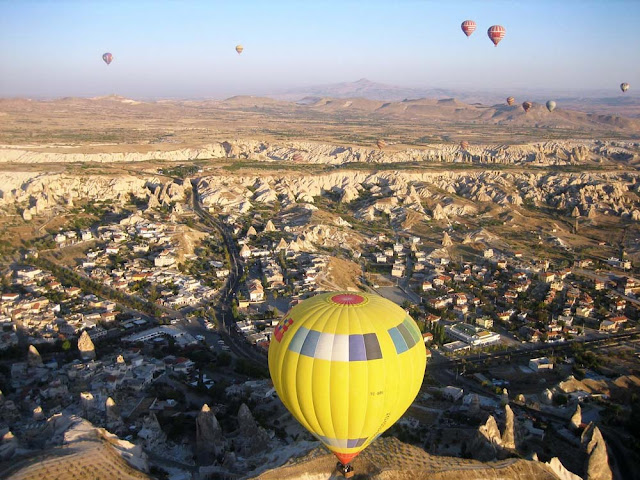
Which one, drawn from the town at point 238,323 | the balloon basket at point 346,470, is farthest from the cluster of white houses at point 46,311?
the balloon basket at point 346,470

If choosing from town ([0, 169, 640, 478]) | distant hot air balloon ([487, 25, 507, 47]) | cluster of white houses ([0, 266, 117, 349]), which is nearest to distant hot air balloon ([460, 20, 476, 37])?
distant hot air balloon ([487, 25, 507, 47])

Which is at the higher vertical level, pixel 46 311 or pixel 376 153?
pixel 376 153

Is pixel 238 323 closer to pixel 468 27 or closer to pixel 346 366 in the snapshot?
pixel 346 366

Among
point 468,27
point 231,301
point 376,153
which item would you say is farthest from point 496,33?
point 231,301

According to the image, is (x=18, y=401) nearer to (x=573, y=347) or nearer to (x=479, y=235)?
(x=573, y=347)

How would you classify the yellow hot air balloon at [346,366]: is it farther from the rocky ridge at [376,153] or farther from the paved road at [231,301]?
the rocky ridge at [376,153]

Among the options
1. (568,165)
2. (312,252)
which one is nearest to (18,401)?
(312,252)
